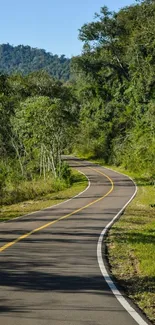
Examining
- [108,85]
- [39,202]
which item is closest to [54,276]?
[39,202]

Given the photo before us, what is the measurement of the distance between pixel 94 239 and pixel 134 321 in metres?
8.39

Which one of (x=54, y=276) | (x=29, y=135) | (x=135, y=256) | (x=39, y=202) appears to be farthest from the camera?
(x=29, y=135)

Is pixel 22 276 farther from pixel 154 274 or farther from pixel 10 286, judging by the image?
pixel 154 274

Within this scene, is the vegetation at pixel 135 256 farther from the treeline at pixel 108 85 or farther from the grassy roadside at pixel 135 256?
the treeline at pixel 108 85

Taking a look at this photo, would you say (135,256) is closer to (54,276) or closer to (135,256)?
(135,256)

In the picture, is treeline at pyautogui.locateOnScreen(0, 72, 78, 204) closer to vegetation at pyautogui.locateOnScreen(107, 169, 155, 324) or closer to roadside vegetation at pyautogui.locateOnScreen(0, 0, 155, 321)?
roadside vegetation at pyautogui.locateOnScreen(0, 0, 155, 321)

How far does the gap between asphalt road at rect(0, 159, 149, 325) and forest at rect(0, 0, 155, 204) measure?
48.3ft

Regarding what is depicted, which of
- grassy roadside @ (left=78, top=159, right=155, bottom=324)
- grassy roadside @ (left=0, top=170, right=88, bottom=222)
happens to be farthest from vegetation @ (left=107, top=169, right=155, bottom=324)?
grassy roadside @ (left=0, top=170, right=88, bottom=222)

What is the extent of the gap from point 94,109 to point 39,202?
161 feet

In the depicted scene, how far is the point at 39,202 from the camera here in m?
30.5

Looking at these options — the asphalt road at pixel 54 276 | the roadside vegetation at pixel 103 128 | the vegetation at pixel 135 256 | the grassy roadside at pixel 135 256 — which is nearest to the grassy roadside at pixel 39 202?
the roadside vegetation at pixel 103 128

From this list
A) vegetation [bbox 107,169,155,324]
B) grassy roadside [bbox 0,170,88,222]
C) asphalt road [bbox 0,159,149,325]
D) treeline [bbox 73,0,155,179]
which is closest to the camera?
asphalt road [bbox 0,159,149,325]

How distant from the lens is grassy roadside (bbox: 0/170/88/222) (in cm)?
2431

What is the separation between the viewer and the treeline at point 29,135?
4119 cm
